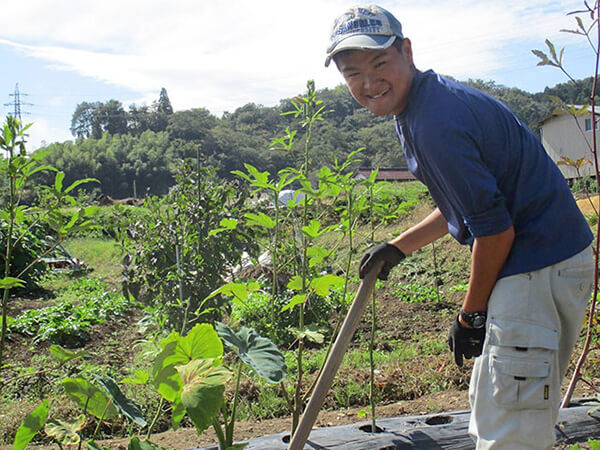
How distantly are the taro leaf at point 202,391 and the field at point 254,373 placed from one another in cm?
30

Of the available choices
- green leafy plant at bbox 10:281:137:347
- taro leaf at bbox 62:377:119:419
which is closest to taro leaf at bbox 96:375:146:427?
taro leaf at bbox 62:377:119:419

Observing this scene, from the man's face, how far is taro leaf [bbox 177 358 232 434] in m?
0.98

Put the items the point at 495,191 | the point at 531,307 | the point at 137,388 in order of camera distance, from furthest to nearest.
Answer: the point at 137,388 → the point at 531,307 → the point at 495,191

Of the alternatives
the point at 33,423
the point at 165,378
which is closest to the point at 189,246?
the point at 165,378

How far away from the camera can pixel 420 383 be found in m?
3.89

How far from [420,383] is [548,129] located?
34.3 metres

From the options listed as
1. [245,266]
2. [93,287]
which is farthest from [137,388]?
[93,287]

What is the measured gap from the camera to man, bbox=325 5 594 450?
63.9 inches

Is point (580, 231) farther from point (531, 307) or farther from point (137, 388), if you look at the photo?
point (137, 388)

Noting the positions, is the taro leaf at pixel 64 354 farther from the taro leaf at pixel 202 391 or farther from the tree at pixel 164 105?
the tree at pixel 164 105

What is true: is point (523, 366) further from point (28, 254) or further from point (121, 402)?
point (28, 254)

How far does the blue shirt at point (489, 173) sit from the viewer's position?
1592mm

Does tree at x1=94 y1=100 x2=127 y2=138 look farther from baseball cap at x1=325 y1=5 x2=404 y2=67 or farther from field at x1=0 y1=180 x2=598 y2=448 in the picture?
baseball cap at x1=325 y1=5 x2=404 y2=67

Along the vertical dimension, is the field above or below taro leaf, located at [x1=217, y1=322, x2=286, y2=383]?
below
